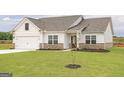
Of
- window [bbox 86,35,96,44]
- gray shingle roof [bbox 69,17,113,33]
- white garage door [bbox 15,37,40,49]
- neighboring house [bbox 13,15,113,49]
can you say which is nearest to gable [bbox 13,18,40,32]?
neighboring house [bbox 13,15,113,49]

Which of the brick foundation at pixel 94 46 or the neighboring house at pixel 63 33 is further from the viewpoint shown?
the neighboring house at pixel 63 33

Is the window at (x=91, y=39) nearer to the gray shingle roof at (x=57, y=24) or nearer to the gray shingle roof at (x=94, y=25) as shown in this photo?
the gray shingle roof at (x=94, y=25)

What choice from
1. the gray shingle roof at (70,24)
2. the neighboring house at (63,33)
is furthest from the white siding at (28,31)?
the gray shingle roof at (70,24)

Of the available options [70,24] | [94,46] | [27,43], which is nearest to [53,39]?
[70,24]

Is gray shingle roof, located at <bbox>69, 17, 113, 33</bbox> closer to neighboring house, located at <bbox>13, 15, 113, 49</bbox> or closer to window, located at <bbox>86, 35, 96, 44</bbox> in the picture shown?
neighboring house, located at <bbox>13, 15, 113, 49</bbox>

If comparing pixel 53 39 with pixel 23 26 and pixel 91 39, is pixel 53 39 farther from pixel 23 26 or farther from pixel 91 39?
pixel 91 39

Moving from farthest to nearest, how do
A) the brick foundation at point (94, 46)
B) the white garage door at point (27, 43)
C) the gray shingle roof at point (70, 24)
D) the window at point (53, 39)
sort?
the window at point (53, 39)
the gray shingle roof at point (70, 24)
the brick foundation at point (94, 46)
the white garage door at point (27, 43)

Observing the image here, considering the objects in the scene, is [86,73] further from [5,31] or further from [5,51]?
[5,51]

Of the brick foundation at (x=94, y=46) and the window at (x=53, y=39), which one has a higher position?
the window at (x=53, y=39)

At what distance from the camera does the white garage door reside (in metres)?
20.1

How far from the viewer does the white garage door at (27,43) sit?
20080 millimetres

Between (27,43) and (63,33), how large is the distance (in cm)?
354
